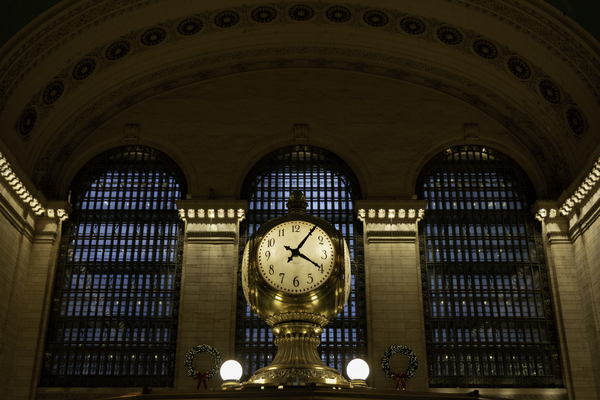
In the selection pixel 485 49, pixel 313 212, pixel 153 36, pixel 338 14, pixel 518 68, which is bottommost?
pixel 313 212

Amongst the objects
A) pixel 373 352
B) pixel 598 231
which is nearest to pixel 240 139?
A: pixel 373 352

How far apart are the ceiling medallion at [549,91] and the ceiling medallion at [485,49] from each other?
4.80 ft

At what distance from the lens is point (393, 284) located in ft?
57.3

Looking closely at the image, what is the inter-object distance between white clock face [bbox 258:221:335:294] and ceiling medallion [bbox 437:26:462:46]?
17.1m

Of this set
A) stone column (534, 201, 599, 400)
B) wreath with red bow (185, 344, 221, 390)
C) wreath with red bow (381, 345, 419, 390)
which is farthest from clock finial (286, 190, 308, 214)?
stone column (534, 201, 599, 400)

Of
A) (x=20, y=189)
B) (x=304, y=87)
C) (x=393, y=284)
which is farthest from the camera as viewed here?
(x=304, y=87)

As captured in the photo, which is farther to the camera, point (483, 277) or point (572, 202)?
point (483, 277)

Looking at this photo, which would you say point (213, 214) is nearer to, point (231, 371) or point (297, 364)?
point (231, 371)

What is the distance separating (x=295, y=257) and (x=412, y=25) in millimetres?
17261

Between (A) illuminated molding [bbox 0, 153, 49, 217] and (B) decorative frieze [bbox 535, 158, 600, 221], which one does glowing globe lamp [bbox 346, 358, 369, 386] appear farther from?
(A) illuminated molding [bbox 0, 153, 49, 217]

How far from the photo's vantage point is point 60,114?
18.7 metres

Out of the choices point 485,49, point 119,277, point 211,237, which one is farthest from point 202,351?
point 485,49

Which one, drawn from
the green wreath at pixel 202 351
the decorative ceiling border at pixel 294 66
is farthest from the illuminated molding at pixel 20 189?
the green wreath at pixel 202 351

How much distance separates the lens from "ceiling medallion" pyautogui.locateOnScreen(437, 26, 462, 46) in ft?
60.0
